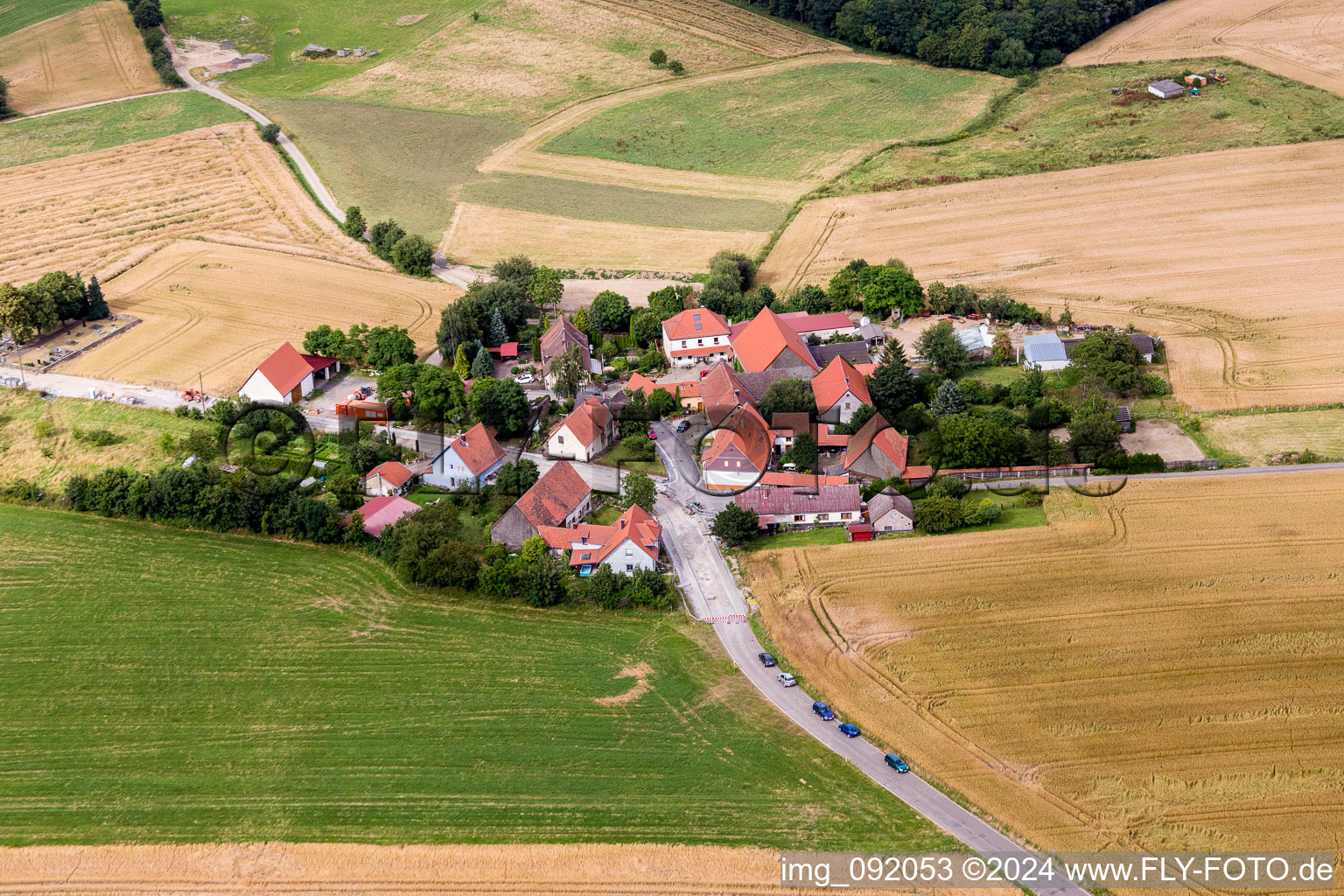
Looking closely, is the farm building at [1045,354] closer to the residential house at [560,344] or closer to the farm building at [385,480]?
the residential house at [560,344]

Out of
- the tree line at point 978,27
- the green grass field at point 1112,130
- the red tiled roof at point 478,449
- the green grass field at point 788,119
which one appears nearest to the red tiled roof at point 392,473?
the red tiled roof at point 478,449

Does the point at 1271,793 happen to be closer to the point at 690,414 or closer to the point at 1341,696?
the point at 1341,696

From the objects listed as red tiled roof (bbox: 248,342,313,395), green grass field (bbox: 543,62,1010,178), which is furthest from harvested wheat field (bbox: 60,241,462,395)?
green grass field (bbox: 543,62,1010,178)

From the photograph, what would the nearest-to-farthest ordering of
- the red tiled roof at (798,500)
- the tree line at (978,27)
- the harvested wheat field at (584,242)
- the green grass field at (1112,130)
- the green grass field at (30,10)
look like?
the red tiled roof at (798,500)
the harvested wheat field at (584,242)
the green grass field at (1112,130)
the tree line at (978,27)
the green grass field at (30,10)

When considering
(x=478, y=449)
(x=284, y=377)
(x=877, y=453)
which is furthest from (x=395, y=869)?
(x=284, y=377)

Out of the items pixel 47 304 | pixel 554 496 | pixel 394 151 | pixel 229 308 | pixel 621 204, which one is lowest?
pixel 554 496

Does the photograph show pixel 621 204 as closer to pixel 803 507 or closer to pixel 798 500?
pixel 798 500
